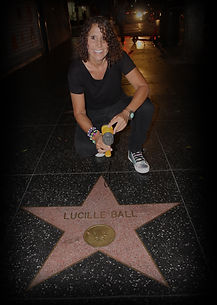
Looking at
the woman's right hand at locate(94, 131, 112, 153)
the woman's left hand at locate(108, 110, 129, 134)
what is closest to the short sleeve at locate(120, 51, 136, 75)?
the woman's left hand at locate(108, 110, 129, 134)

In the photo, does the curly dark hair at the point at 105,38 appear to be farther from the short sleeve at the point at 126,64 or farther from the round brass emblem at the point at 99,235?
the round brass emblem at the point at 99,235

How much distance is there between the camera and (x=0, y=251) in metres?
1.71

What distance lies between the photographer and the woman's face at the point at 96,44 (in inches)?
76.1

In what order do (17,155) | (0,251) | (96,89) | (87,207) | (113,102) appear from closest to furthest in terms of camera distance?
(0,251) < (87,207) < (96,89) < (113,102) < (17,155)

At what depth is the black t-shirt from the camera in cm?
218

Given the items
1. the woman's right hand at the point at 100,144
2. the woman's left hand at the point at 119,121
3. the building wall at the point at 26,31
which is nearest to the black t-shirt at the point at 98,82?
the woman's left hand at the point at 119,121

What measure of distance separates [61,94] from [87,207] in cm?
363

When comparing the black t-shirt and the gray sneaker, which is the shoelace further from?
the black t-shirt

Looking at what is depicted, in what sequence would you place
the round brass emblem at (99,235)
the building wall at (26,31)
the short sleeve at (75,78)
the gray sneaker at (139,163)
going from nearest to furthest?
the round brass emblem at (99,235)
the short sleeve at (75,78)
the gray sneaker at (139,163)
the building wall at (26,31)

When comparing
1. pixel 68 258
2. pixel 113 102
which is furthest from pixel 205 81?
pixel 68 258

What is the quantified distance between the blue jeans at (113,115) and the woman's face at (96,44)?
1.90ft

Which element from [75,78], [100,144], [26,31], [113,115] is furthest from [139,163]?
[26,31]

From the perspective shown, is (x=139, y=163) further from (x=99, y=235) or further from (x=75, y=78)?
(x=75, y=78)

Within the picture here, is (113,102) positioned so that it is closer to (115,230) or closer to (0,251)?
(115,230)
